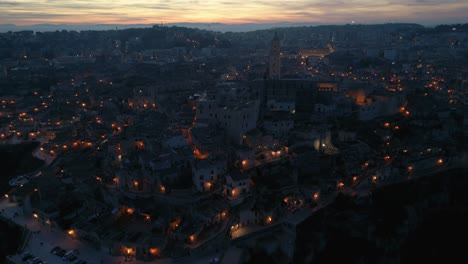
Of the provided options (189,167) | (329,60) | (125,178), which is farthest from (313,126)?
(329,60)

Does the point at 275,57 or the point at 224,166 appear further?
the point at 275,57

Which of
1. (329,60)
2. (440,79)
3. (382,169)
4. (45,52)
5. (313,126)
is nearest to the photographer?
(382,169)

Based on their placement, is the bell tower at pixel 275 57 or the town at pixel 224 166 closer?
the town at pixel 224 166

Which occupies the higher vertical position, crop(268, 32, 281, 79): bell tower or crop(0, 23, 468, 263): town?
crop(268, 32, 281, 79): bell tower

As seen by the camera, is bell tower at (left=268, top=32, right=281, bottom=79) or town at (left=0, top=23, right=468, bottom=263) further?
bell tower at (left=268, top=32, right=281, bottom=79)

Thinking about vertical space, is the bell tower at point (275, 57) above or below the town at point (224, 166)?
above

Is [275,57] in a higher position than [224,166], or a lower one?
higher

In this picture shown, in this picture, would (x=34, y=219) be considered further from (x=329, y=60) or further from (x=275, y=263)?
(x=329, y=60)

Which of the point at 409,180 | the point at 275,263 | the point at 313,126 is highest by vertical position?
A: the point at 313,126
